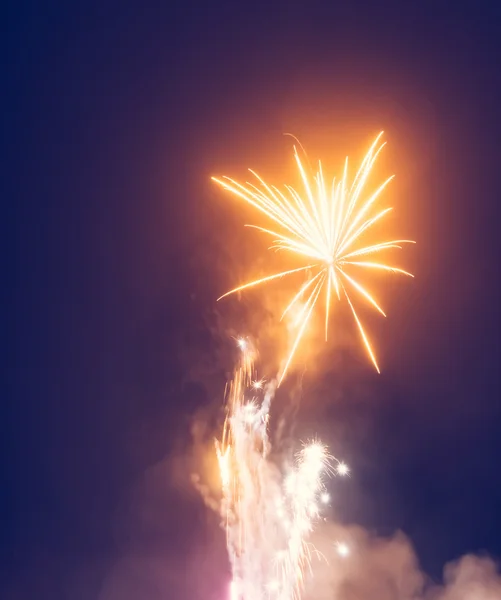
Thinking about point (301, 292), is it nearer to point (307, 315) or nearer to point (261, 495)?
point (307, 315)

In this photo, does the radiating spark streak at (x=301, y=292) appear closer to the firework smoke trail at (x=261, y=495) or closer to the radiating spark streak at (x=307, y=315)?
the radiating spark streak at (x=307, y=315)

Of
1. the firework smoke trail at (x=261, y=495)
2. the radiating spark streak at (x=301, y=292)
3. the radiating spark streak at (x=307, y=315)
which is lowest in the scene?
the firework smoke trail at (x=261, y=495)

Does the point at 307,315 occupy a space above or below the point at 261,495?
above

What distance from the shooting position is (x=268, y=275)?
1633 centimetres

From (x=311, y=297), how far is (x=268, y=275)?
149cm

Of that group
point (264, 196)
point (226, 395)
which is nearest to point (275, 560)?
point (226, 395)

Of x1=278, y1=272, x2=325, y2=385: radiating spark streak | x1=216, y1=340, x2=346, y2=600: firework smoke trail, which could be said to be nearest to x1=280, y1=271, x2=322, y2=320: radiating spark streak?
x1=278, y1=272, x2=325, y2=385: radiating spark streak

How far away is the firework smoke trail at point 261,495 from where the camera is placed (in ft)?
56.2

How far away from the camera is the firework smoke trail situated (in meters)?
17.1

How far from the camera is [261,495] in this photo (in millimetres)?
17344

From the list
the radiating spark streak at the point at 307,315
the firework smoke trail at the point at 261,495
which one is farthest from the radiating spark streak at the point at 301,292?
the firework smoke trail at the point at 261,495

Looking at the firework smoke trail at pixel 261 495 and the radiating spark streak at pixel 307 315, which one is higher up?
the radiating spark streak at pixel 307 315

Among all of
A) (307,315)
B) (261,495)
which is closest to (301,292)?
(307,315)

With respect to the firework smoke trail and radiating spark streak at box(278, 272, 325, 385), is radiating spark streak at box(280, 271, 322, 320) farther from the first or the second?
the firework smoke trail
